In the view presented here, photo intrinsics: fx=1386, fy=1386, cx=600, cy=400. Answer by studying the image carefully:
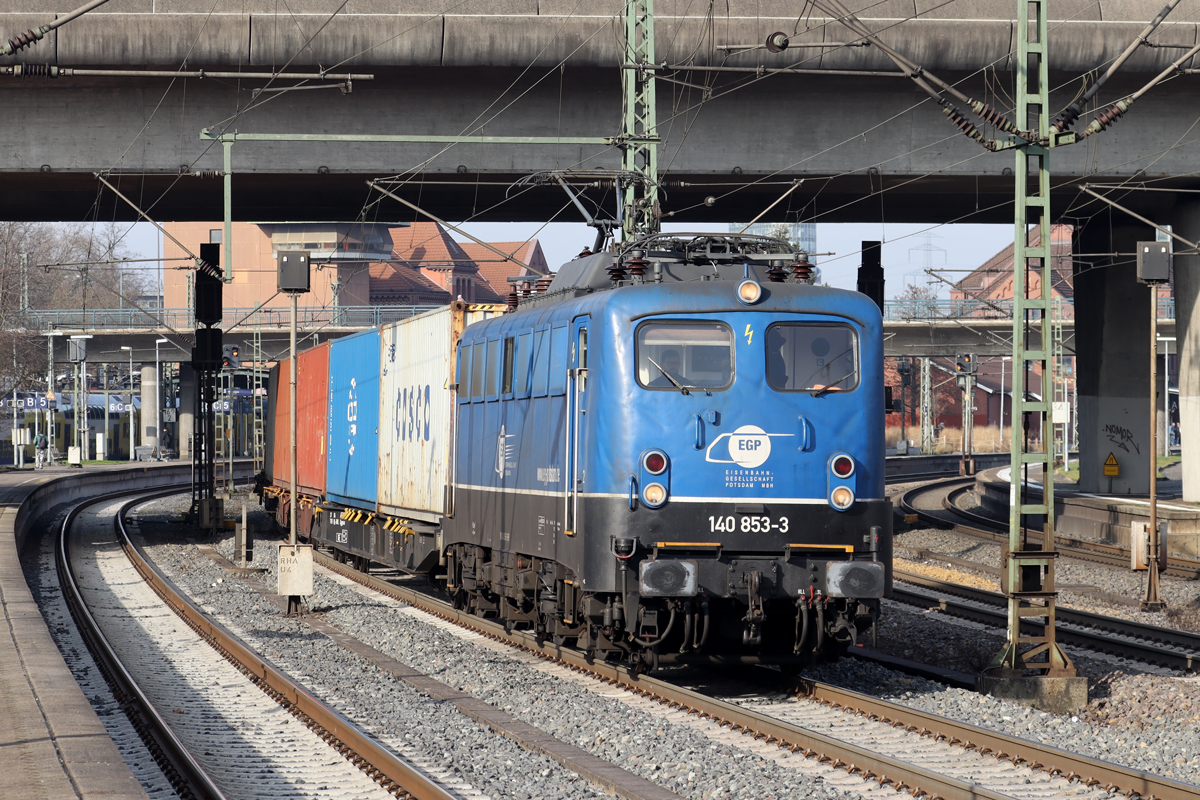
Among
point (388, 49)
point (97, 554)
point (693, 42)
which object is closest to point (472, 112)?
point (388, 49)

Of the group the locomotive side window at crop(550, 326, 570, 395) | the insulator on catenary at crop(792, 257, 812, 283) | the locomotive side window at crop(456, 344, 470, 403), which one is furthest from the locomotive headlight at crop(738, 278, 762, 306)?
the locomotive side window at crop(456, 344, 470, 403)

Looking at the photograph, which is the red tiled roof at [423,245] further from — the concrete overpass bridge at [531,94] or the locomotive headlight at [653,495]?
the locomotive headlight at [653,495]

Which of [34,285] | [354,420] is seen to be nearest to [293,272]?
[354,420]

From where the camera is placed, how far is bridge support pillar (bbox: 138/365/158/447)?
79.1 metres

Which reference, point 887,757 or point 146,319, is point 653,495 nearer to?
point 887,757

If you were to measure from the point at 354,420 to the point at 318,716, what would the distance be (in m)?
12.2

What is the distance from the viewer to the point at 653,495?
1173cm

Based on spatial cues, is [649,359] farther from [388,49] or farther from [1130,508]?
[1130,508]

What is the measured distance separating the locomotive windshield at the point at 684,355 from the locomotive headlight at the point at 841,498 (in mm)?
1318

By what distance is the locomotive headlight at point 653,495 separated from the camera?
11.7 meters

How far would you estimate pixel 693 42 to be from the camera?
83.1ft

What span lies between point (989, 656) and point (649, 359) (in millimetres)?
6266

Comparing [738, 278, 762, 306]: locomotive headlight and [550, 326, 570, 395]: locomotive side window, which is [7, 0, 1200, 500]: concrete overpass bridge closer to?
[550, 326, 570, 395]: locomotive side window

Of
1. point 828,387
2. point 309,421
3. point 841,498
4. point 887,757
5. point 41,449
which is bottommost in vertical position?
point 887,757
